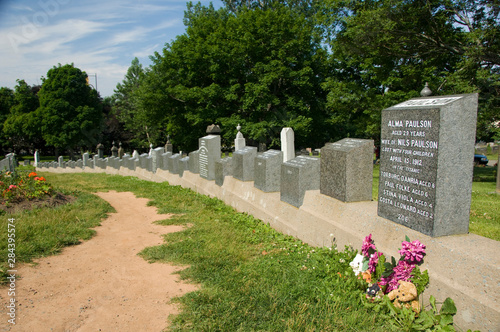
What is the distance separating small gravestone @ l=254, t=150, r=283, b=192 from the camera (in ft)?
22.8

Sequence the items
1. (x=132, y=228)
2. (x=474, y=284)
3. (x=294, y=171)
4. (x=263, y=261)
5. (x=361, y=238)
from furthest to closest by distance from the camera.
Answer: (x=132, y=228)
(x=294, y=171)
(x=263, y=261)
(x=361, y=238)
(x=474, y=284)

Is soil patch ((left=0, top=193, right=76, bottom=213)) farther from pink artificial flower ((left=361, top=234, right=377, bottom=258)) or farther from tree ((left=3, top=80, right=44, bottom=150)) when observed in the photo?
tree ((left=3, top=80, right=44, bottom=150))

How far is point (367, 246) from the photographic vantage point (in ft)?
12.5

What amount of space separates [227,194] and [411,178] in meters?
5.53

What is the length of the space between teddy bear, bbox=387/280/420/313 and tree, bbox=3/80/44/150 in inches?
1743

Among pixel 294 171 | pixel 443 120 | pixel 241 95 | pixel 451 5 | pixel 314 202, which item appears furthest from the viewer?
pixel 241 95

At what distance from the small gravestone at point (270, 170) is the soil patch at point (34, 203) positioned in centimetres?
471

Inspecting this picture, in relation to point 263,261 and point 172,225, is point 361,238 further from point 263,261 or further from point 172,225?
point 172,225

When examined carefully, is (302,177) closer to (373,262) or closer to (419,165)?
(373,262)

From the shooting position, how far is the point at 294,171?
19.1 feet

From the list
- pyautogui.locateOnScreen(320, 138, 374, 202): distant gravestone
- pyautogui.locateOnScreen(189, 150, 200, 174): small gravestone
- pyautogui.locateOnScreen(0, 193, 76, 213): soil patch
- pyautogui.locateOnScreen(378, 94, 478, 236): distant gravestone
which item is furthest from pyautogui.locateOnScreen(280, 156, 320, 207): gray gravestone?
pyautogui.locateOnScreen(189, 150, 200, 174): small gravestone

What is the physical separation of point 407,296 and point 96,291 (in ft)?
10.6

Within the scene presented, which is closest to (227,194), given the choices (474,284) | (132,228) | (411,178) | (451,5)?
(132,228)

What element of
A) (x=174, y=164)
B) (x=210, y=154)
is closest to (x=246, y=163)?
(x=210, y=154)
